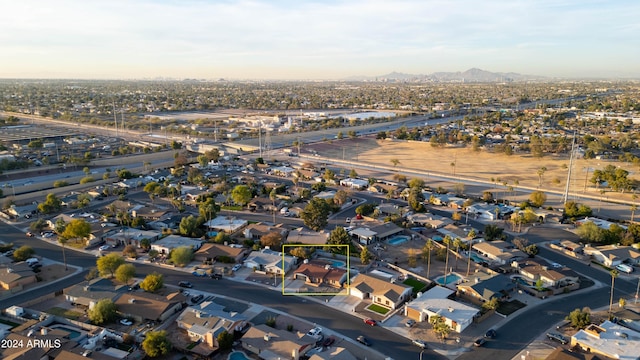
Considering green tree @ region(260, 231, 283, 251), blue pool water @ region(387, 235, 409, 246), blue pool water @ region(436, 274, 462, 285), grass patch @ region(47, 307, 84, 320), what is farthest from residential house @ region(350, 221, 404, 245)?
grass patch @ region(47, 307, 84, 320)

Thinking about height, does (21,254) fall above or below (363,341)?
above

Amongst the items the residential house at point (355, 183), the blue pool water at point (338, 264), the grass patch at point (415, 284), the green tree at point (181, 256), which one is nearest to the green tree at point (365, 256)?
the blue pool water at point (338, 264)

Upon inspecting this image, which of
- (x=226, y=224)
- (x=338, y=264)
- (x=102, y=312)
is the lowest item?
(x=338, y=264)

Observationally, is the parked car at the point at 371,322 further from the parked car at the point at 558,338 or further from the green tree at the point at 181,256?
the green tree at the point at 181,256

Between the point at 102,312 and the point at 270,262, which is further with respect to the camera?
the point at 270,262

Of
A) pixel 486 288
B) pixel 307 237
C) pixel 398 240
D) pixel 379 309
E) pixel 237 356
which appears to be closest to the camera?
pixel 237 356

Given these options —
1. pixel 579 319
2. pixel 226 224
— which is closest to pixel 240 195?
pixel 226 224

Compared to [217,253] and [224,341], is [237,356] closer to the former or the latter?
[224,341]

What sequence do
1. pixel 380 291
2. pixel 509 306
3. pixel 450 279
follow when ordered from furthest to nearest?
pixel 450 279, pixel 380 291, pixel 509 306
